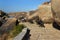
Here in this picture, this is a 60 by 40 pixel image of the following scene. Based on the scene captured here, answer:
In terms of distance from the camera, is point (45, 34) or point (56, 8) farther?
point (56, 8)

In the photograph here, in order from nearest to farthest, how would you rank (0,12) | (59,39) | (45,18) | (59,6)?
(59,39) < (59,6) < (45,18) < (0,12)

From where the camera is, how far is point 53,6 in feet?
45.6

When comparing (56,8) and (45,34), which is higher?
(56,8)

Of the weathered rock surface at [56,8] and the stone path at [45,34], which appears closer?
the stone path at [45,34]

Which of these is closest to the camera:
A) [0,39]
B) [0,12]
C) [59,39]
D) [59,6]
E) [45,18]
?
[59,39]

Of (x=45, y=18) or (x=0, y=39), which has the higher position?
(x=45, y=18)

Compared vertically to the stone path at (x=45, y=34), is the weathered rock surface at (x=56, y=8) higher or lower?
higher

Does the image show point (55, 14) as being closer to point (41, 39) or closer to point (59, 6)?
point (59, 6)

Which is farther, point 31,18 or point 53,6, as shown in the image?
point 31,18

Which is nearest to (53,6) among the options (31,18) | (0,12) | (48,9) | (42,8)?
(48,9)

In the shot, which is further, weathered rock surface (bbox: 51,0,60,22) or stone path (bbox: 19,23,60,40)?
weathered rock surface (bbox: 51,0,60,22)

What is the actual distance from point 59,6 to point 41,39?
13.5 ft

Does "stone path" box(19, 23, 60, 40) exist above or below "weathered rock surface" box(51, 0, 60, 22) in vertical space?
below

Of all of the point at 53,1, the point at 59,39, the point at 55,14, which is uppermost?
the point at 53,1
